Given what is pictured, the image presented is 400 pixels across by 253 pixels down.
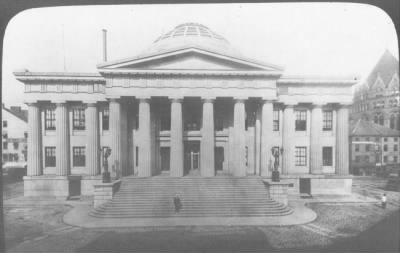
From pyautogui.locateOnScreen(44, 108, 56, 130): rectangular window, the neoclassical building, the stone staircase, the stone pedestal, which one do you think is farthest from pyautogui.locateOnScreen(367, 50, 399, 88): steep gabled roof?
pyautogui.locateOnScreen(44, 108, 56, 130): rectangular window

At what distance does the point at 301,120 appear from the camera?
1691cm

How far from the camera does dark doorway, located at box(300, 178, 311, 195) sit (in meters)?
16.3

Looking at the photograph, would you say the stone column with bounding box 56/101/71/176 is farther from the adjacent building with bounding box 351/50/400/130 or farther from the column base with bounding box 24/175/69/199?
the adjacent building with bounding box 351/50/400/130

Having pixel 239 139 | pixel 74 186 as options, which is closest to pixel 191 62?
pixel 239 139

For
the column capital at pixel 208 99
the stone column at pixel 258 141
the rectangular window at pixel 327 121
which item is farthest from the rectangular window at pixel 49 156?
the rectangular window at pixel 327 121

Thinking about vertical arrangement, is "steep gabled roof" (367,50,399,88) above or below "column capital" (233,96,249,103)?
above

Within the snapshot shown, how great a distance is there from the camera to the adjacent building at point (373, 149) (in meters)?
12.4

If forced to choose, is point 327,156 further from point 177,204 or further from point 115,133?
point 115,133

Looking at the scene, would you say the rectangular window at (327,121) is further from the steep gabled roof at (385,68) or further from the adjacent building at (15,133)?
the adjacent building at (15,133)

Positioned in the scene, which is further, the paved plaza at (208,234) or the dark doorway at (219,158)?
the dark doorway at (219,158)

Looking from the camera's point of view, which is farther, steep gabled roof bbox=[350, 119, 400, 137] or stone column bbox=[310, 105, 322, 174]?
stone column bbox=[310, 105, 322, 174]

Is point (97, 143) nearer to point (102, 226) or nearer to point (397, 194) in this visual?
point (102, 226)

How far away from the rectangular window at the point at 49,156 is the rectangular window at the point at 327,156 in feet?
63.0

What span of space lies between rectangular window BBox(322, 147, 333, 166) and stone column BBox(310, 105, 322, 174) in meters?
0.52
